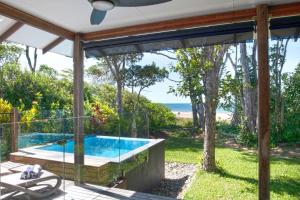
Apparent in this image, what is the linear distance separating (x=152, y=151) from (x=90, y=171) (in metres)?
2.23

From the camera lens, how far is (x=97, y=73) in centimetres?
1645

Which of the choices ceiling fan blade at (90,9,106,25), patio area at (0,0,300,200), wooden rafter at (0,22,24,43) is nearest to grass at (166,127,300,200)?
patio area at (0,0,300,200)

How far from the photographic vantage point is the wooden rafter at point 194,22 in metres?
3.66

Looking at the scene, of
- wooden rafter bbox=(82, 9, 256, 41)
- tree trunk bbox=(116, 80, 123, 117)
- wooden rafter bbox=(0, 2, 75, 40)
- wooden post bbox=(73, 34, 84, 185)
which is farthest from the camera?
tree trunk bbox=(116, 80, 123, 117)

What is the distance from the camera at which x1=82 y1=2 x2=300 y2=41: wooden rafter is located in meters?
3.66

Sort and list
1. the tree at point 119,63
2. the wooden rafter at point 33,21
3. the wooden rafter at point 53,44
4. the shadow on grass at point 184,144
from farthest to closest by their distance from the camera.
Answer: the tree at point 119,63 → the shadow on grass at point 184,144 → the wooden rafter at point 53,44 → the wooden rafter at point 33,21

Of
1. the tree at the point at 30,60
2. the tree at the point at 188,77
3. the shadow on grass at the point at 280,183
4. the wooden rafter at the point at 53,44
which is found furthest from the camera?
the tree at the point at 30,60

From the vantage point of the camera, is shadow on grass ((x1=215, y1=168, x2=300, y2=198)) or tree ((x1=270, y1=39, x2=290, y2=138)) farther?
tree ((x1=270, y1=39, x2=290, y2=138))

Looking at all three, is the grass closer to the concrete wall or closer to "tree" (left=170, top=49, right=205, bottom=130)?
the concrete wall

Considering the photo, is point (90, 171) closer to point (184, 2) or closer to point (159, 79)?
point (184, 2)

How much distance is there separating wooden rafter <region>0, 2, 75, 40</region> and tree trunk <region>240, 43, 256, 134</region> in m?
8.66

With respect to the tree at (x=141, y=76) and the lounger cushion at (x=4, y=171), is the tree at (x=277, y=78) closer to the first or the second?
the tree at (x=141, y=76)

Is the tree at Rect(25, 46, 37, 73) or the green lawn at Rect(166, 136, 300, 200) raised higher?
the tree at Rect(25, 46, 37, 73)

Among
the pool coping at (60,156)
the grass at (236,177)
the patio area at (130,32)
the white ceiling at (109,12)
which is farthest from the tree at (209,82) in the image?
the white ceiling at (109,12)
